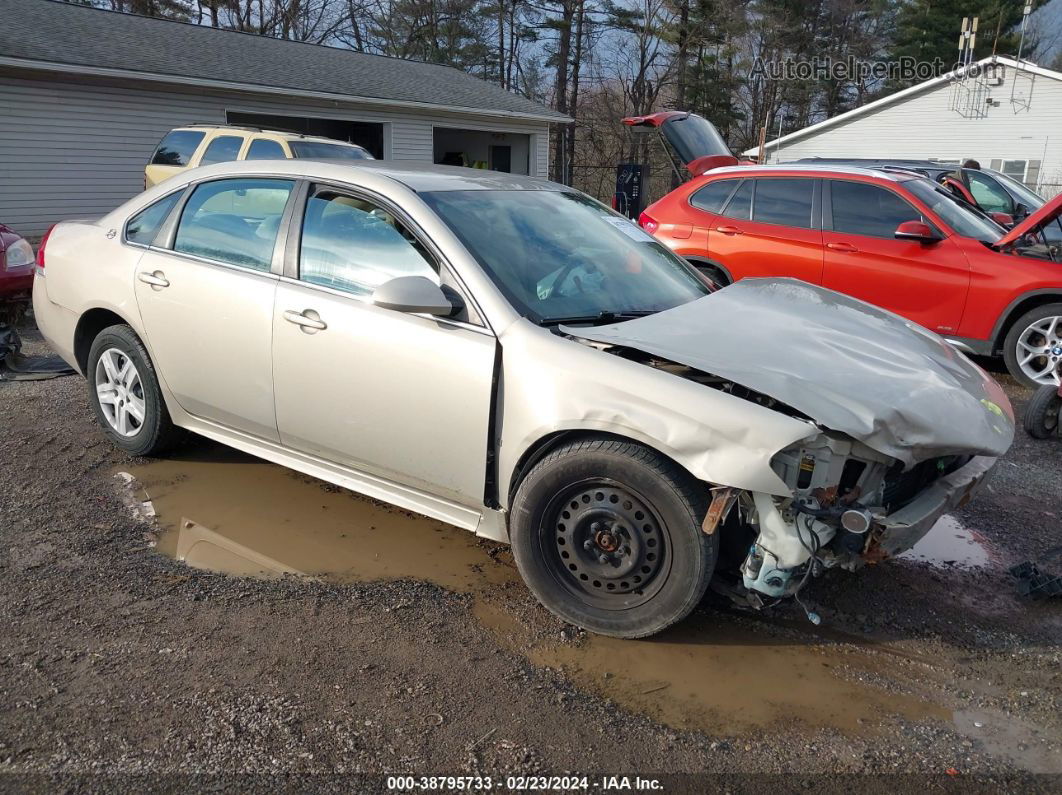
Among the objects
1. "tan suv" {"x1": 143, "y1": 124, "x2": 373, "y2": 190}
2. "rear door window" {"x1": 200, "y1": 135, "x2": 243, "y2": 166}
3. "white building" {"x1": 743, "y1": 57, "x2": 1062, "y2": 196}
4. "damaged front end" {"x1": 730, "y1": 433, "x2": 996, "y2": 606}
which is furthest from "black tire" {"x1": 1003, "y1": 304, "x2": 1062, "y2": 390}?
"white building" {"x1": 743, "y1": 57, "x2": 1062, "y2": 196}

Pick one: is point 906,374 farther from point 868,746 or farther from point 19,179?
point 19,179

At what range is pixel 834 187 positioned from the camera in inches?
309

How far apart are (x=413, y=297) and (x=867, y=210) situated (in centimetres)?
578

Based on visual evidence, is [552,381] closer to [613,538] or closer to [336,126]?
[613,538]

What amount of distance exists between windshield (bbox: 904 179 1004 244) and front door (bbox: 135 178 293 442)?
5.89 m

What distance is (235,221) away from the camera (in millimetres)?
4230

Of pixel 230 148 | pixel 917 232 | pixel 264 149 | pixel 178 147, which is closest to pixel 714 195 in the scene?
pixel 917 232

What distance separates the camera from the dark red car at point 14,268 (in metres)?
7.57

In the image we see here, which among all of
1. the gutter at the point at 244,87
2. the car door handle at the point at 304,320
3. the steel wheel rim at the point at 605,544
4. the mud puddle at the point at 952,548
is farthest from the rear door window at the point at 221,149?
the mud puddle at the point at 952,548

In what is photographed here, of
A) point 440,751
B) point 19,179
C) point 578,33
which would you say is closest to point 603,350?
point 440,751

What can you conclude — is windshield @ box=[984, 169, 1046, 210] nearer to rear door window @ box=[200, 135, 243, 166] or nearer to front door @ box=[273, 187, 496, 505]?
rear door window @ box=[200, 135, 243, 166]

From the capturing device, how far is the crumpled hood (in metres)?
2.87

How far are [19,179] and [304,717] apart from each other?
15.4 metres

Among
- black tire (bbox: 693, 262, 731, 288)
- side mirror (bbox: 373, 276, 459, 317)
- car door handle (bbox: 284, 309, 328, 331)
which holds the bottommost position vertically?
black tire (bbox: 693, 262, 731, 288)
